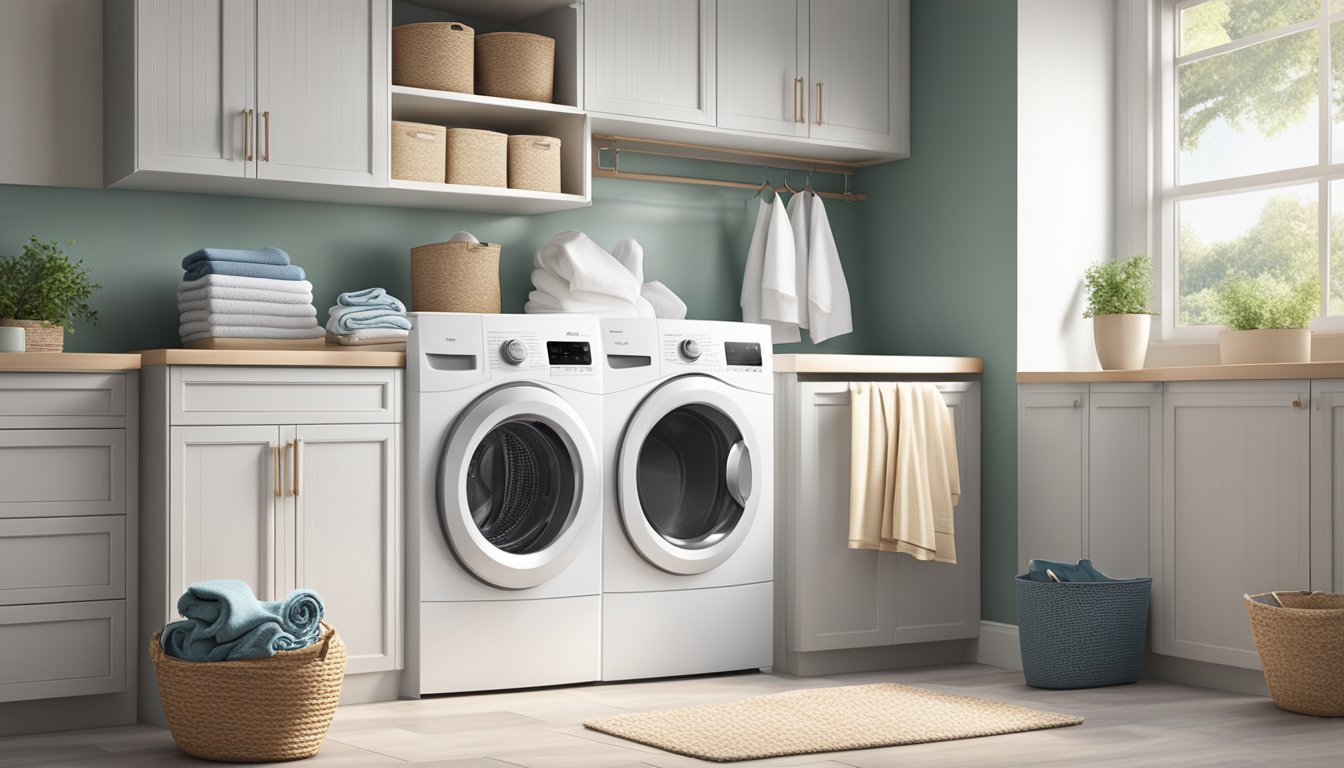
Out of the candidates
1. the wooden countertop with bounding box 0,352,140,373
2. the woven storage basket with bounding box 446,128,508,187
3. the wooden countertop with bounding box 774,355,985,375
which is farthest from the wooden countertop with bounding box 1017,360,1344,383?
the wooden countertop with bounding box 0,352,140,373

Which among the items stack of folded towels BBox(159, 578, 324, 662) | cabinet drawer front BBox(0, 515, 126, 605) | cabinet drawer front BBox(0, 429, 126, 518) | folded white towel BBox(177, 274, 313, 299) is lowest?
stack of folded towels BBox(159, 578, 324, 662)

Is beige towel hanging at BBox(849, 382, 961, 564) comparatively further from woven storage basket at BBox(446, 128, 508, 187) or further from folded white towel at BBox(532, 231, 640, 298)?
woven storage basket at BBox(446, 128, 508, 187)

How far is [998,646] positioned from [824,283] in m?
1.25

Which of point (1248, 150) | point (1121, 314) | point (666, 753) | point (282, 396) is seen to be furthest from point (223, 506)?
point (1248, 150)

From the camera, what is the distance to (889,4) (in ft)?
15.7

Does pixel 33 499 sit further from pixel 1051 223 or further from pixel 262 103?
pixel 1051 223

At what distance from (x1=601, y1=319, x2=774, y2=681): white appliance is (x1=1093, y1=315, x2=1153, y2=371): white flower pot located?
0.99 metres

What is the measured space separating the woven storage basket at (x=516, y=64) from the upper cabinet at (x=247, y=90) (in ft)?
1.18

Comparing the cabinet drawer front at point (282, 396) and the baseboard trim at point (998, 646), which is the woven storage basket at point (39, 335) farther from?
the baseboard trim at point (998, 646)

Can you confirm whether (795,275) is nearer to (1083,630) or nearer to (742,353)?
(742,353)

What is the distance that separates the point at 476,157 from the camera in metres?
4.07

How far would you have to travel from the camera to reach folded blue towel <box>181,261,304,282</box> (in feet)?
11.9

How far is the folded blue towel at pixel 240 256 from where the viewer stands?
364cm

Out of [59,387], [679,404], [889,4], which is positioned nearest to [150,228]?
[59,387]
